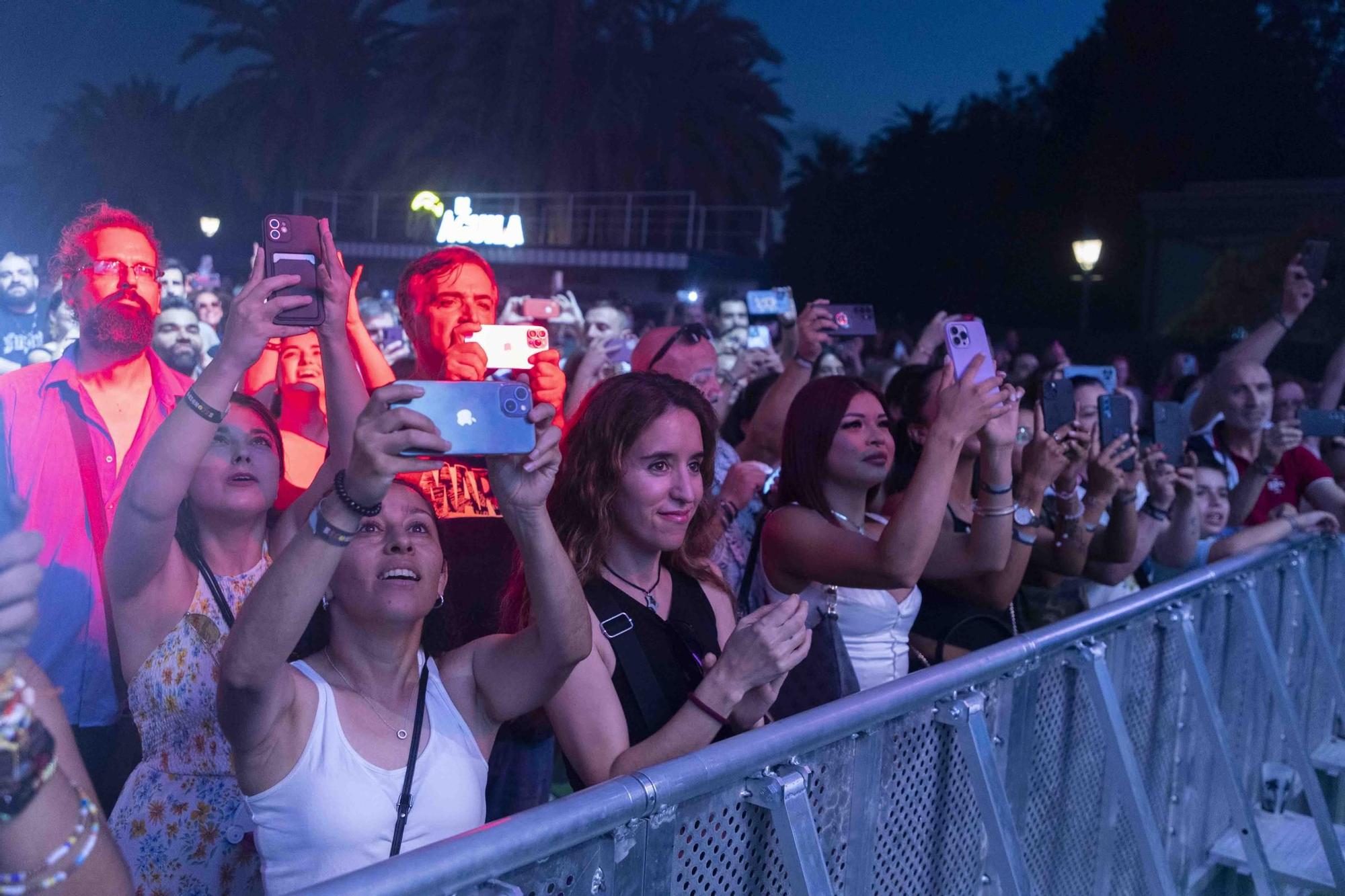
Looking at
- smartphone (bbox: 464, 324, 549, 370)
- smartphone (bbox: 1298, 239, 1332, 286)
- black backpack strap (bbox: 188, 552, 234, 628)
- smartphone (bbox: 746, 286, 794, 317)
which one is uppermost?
smartphone (bbox: 1298, 239, 1332, 286)

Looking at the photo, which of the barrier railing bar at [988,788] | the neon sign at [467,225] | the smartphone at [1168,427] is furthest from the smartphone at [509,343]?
the neon sign at [467,225]

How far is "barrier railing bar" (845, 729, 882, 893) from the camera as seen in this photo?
6.89 feet

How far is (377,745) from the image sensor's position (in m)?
2.03

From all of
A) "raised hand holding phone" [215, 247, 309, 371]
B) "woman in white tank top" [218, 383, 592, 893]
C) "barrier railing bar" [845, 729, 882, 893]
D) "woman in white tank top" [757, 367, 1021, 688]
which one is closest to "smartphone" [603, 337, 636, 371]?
"woman in white tank top" [757, 367, 1021, 688]

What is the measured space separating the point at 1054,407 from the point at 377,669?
247 cm

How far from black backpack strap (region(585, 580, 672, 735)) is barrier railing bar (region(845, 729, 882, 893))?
0.42m

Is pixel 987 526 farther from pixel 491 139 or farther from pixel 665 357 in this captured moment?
pixel 491 139

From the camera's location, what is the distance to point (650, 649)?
2.42 metres

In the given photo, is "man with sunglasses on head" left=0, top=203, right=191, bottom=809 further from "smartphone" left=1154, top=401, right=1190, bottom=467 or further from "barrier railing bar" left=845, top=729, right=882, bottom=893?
"smartphone" left=1154, top=401, right=1190, bottom=467

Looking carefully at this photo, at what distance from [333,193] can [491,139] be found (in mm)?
5909

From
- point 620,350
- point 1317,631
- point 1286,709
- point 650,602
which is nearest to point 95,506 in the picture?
point 650,602

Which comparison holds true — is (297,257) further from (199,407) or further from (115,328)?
(115,328)

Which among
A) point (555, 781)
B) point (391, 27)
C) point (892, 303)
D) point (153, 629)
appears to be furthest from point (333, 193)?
point (153, 629)

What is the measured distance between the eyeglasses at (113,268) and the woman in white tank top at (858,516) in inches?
73.3
